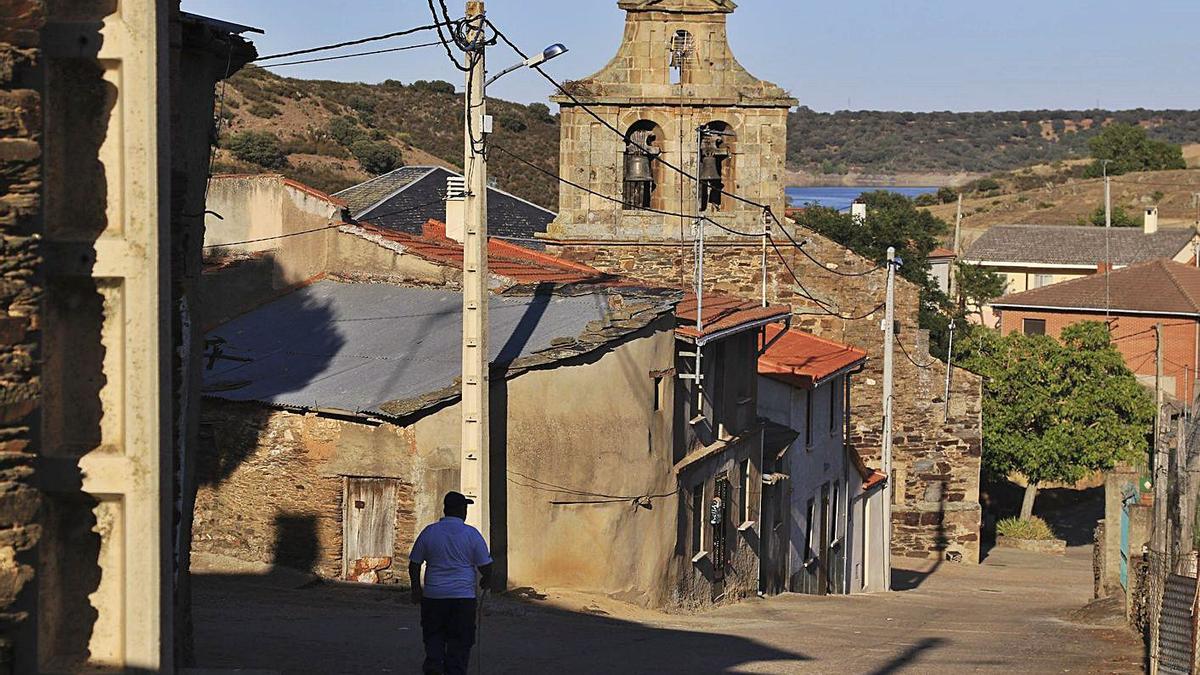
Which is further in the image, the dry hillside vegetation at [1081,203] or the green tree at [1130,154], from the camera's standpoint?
the green tree at [1130,154]

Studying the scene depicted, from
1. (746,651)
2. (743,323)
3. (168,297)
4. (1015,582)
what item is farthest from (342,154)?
(168,297)

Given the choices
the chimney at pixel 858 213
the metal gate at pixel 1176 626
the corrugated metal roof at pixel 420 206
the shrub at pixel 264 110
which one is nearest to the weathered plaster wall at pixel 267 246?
the corrugated metal roof at pixel 420 206

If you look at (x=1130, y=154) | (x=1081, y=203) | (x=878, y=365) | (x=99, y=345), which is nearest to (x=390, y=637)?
(x=99, y=345)

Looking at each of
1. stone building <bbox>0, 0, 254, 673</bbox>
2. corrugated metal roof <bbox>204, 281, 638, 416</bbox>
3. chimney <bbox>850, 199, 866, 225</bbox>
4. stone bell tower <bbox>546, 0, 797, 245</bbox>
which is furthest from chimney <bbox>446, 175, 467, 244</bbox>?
chimney <bbox>850, 199, 866, 225</bbox>

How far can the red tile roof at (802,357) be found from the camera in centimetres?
2698

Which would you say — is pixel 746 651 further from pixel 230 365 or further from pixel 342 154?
pixel 342 154

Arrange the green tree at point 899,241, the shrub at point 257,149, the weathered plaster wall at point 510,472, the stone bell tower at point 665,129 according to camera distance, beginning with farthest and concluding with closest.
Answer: the shrub at point 257,149, the green tree at point 899,241, the stone bell tower at point 665,129, the weathered plaster wall at point 510,472

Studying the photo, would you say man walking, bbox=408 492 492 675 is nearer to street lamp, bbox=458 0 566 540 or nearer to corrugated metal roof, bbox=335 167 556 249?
street lamp, bbox=458 0 566 540

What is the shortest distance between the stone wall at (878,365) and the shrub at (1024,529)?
4.01 m

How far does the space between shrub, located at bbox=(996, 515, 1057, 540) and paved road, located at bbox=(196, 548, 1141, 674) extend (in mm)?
16774

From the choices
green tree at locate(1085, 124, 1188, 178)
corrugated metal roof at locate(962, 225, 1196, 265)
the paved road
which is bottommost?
the paved road

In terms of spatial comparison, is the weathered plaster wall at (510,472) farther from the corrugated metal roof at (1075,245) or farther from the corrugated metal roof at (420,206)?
the corrugated metal roof at (1075,245)

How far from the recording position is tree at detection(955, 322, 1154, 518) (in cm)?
4050

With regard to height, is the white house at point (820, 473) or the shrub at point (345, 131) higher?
the shrub at point (345, 131)
